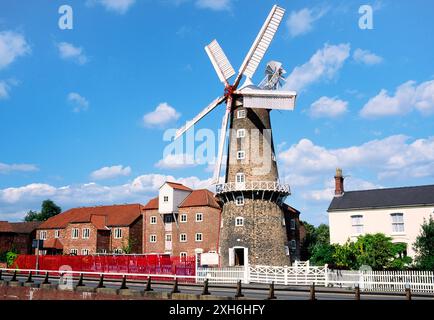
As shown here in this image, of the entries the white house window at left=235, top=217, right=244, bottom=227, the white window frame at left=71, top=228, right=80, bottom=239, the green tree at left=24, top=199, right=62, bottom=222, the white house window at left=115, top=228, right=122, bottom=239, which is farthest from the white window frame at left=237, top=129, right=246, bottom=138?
the green tree at left=24, top=199, right=62, bottom=222

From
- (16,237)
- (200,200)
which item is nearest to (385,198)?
(200,200)

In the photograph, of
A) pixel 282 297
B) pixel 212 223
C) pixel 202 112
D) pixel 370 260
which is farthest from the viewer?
pixel 212 223

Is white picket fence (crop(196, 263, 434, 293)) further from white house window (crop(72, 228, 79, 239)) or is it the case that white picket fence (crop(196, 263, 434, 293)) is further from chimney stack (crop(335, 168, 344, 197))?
white house window (crop(72, 228, 79, 239))

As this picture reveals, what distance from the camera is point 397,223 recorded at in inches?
1587

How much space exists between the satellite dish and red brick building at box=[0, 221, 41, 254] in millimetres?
45966

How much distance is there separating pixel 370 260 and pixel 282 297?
53.4 feet

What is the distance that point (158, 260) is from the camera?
37.7 m

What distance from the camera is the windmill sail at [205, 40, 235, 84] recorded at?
4488 centimetres

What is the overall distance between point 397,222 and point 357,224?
11.2 feet

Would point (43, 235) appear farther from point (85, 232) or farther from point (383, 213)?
point (383, 213)

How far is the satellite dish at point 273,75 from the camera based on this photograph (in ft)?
146

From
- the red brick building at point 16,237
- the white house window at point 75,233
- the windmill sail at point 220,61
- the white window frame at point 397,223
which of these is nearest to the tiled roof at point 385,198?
the white window frame at point 397,223
